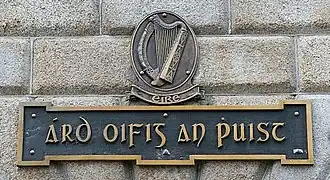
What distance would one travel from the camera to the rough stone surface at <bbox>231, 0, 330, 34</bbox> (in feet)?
16.3

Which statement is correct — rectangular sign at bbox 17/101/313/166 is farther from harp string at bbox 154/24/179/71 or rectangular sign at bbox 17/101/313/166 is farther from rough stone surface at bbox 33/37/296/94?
harp string at bbox 154/24/179/71

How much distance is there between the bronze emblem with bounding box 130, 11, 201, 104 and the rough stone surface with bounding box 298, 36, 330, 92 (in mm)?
612

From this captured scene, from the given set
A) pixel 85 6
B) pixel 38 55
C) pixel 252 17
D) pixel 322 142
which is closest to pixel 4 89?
pixel 38 55

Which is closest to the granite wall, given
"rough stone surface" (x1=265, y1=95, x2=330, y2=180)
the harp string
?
"rough stone surface" (x1=265, y1=95, x2=330, y2=180)

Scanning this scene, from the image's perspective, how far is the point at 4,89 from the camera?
194 inches

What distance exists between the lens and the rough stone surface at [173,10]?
16.3ft

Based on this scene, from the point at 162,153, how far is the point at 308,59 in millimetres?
1011

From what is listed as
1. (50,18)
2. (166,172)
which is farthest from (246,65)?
(50,18)

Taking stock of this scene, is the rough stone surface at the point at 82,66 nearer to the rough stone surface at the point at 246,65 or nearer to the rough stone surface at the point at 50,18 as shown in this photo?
the rough stone surface at the point at 50,18

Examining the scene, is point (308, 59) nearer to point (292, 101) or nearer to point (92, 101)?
point (292, 101)

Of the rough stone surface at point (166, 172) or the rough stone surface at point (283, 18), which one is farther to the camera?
the rough stone surface at point (283, 18)

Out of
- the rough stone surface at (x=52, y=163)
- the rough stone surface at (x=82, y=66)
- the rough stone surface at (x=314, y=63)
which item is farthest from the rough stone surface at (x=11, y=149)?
the rough stone surface at (x=314, y=63)

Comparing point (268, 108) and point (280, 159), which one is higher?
point (268, 108)

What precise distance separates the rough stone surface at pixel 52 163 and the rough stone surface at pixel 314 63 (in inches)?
42.1
